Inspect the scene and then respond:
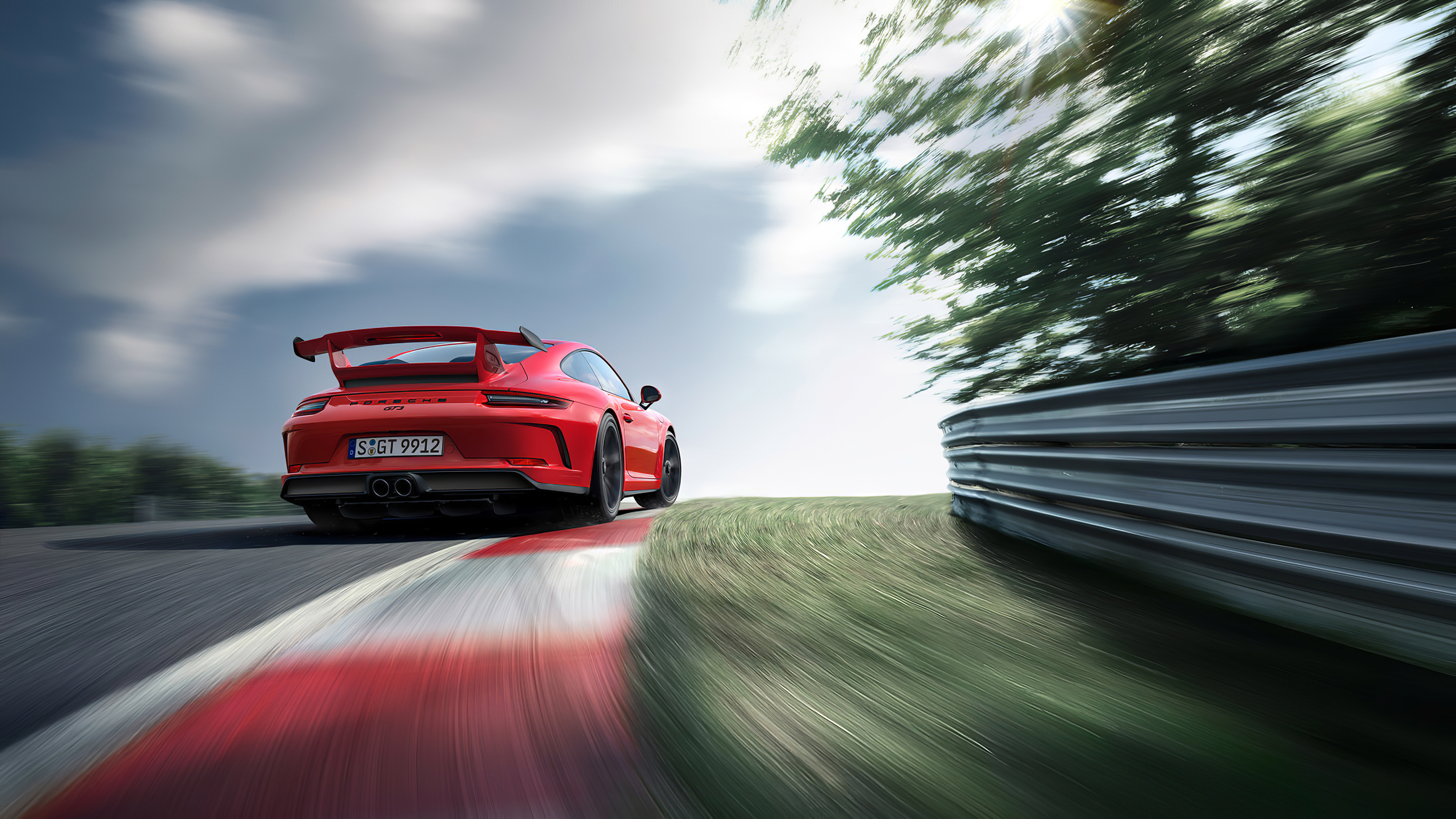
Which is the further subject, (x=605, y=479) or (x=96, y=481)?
(x=96, y=481)

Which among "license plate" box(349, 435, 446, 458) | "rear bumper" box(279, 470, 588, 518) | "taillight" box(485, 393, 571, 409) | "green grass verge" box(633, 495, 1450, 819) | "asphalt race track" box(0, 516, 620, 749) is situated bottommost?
"green grass verge" box(633, 495, 1450, 819)

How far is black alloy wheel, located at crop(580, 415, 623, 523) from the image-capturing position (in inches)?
223

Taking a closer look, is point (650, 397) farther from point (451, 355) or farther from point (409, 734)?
point (409, 734)

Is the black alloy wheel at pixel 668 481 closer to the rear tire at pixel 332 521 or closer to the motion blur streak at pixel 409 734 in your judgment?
the rear tire at pixel 332 521

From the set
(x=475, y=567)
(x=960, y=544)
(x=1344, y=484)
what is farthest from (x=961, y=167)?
(x=475, y=567)

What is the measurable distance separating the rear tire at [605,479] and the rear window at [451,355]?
0.79 m

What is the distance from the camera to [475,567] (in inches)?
137

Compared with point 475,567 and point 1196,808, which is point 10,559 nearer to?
point 475,567

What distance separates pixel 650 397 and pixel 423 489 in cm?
310

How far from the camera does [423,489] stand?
4.68m

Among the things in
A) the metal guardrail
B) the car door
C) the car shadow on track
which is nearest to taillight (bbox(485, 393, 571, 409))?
the car shadow on track

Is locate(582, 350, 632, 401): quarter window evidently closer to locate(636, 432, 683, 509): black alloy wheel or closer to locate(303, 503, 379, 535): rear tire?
locate(636, 432, 683, 509): black alloy wheel

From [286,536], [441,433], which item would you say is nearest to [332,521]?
[286,536]

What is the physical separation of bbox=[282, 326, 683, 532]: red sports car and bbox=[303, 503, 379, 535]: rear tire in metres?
0.01
